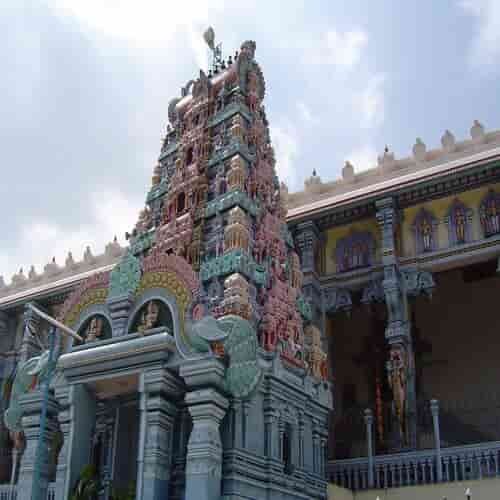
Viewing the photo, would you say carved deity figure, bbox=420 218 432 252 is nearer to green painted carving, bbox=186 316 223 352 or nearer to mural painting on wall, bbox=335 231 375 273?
mural painting on wall, bbox=335 231 375 273

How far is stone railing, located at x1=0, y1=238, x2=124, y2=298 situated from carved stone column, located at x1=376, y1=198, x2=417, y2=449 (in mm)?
11881

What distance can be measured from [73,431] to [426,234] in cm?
1194

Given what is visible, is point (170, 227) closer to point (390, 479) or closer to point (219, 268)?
point (219, 268)

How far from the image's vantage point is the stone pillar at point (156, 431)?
14891mm

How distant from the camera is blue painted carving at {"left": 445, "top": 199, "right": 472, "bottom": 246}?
22141mm

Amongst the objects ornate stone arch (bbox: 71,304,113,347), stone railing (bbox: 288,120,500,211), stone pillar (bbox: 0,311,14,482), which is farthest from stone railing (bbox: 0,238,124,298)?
ornate stone arch (bbox: 71,304,113,347)

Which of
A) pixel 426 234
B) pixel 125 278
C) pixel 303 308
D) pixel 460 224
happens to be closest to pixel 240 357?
Result: pixel 125 278

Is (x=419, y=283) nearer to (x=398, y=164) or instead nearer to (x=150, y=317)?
(x=398, y=164)

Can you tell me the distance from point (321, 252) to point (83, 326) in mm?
9012

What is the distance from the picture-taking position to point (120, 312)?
17.5m

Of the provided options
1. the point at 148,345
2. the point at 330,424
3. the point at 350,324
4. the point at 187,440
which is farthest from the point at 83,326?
the point at 350,324

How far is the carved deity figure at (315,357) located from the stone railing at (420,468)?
2.76 m

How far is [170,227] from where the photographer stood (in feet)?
64.5

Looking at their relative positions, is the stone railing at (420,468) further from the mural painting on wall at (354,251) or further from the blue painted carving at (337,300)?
the mural painting on wall at (354,251)
